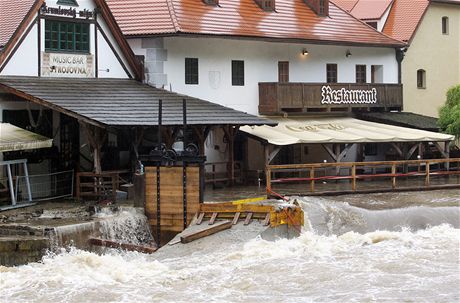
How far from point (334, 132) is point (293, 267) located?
13.8 m

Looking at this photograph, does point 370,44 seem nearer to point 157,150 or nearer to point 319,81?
point 319,81

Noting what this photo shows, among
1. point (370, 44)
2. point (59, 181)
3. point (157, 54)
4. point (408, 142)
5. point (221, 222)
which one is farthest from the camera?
point (370, 44)

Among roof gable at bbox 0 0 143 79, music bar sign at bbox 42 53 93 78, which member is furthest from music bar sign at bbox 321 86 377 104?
music bar sign at bbox 42 53 93 78

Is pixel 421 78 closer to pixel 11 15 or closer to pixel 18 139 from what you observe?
pixel 11 15

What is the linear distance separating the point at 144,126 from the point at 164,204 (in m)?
2.88

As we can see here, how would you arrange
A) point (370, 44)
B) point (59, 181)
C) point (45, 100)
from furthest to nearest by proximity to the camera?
point (370, 44), point (59, 181), point (45, 100)

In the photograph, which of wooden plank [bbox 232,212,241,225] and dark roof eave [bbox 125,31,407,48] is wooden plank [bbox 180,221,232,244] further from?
dark roof eave [bbox 125,31,407,48]

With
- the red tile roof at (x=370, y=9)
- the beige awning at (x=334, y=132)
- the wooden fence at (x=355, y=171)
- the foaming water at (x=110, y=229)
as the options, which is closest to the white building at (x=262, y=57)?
the beige awning at (x=334, y=132)

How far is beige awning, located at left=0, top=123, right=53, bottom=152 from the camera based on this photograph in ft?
90.7

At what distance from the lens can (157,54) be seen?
35312mm

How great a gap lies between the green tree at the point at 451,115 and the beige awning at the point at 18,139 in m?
17.3

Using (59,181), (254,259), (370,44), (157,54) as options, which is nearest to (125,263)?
(254,259)

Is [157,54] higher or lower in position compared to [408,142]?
higher

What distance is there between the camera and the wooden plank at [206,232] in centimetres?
2552
